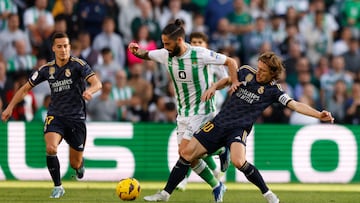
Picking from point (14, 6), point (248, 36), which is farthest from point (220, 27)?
point (14, 6)

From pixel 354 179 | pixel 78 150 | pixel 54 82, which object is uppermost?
pixel 54 82

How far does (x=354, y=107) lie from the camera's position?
20.1 m

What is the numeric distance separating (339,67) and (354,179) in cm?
381

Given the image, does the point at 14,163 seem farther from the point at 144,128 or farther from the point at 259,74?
the point at 259,74

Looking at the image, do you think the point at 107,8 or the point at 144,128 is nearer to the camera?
the point at 144,128

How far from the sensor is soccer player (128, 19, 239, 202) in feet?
43.5

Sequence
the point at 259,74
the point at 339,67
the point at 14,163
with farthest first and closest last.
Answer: the point at 339,67, the point at 14,163, the point at 259,74

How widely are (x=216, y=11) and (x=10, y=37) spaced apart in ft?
15.9

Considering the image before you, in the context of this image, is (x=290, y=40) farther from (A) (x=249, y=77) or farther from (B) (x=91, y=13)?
(A) (x=249, y=77)

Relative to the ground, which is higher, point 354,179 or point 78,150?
point 78,150

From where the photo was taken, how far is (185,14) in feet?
73.3

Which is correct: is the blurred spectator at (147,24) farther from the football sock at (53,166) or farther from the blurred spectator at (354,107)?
the football sock at (53,166)

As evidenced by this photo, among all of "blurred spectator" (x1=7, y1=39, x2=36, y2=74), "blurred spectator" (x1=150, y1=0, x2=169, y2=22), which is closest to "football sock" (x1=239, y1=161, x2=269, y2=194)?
"blurred spectator" (x1=7, y1=39, x2=36, y2=74)

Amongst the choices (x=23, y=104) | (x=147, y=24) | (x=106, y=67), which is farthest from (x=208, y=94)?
(x=147, y=24)
